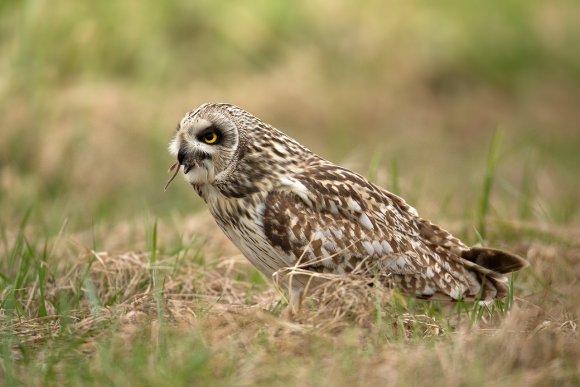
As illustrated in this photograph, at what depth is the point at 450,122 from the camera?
10844mm

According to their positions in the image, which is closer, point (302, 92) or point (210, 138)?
point (210, 138)

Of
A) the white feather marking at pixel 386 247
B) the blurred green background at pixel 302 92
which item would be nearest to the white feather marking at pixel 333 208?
the white feather marking at pixel 386 247

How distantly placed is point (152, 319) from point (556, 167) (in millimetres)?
6062

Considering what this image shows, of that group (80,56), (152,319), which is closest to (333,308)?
(152,319)

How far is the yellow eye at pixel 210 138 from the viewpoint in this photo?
173 inches

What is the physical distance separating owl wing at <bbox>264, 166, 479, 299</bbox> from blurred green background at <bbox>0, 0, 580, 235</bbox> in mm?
1233

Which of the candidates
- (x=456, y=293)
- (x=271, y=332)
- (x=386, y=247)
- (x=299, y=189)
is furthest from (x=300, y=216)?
(x=456, y=293)

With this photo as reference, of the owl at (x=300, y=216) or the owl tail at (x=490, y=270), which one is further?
the owl tail at (x=490, y=270)

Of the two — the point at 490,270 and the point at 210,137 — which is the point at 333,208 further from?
the point at 490,270

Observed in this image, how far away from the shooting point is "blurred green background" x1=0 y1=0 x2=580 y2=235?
7.45 m

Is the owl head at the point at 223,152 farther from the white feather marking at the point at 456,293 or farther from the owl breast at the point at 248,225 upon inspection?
the white feather marking at the point at 456,293

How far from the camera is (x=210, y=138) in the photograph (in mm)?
4398

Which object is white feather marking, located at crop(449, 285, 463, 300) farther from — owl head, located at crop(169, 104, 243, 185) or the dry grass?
owl head, located at crop(169, 104, 243, 185)

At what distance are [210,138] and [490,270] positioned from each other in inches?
55.1
